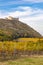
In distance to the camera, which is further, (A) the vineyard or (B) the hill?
(B) the hill

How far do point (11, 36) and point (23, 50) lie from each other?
54.5ft

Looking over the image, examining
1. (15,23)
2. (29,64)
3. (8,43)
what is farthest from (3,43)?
(15,23)

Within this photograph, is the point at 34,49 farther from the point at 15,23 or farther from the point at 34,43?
the point at 15,23

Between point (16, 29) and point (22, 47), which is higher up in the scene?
point (16, 29)

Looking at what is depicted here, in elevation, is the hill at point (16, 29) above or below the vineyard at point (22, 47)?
above

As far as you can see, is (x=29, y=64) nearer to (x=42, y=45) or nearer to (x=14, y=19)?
(x=42, y=45)

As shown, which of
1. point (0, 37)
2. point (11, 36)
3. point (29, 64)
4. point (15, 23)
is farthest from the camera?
point (15, 23)

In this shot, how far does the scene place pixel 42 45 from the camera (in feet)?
185

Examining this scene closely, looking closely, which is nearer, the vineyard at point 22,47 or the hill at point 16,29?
the vineyard at point 22,47

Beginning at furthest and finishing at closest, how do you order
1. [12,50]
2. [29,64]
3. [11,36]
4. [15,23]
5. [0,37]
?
[15,23]
[11,36]
[0,37]
[12,50]
[29,64]

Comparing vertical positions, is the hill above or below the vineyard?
above

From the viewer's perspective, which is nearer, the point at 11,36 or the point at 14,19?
the point at 11,36

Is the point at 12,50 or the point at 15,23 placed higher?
the point at 15,23

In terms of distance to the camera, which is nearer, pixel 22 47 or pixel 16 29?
pixel 22 47
